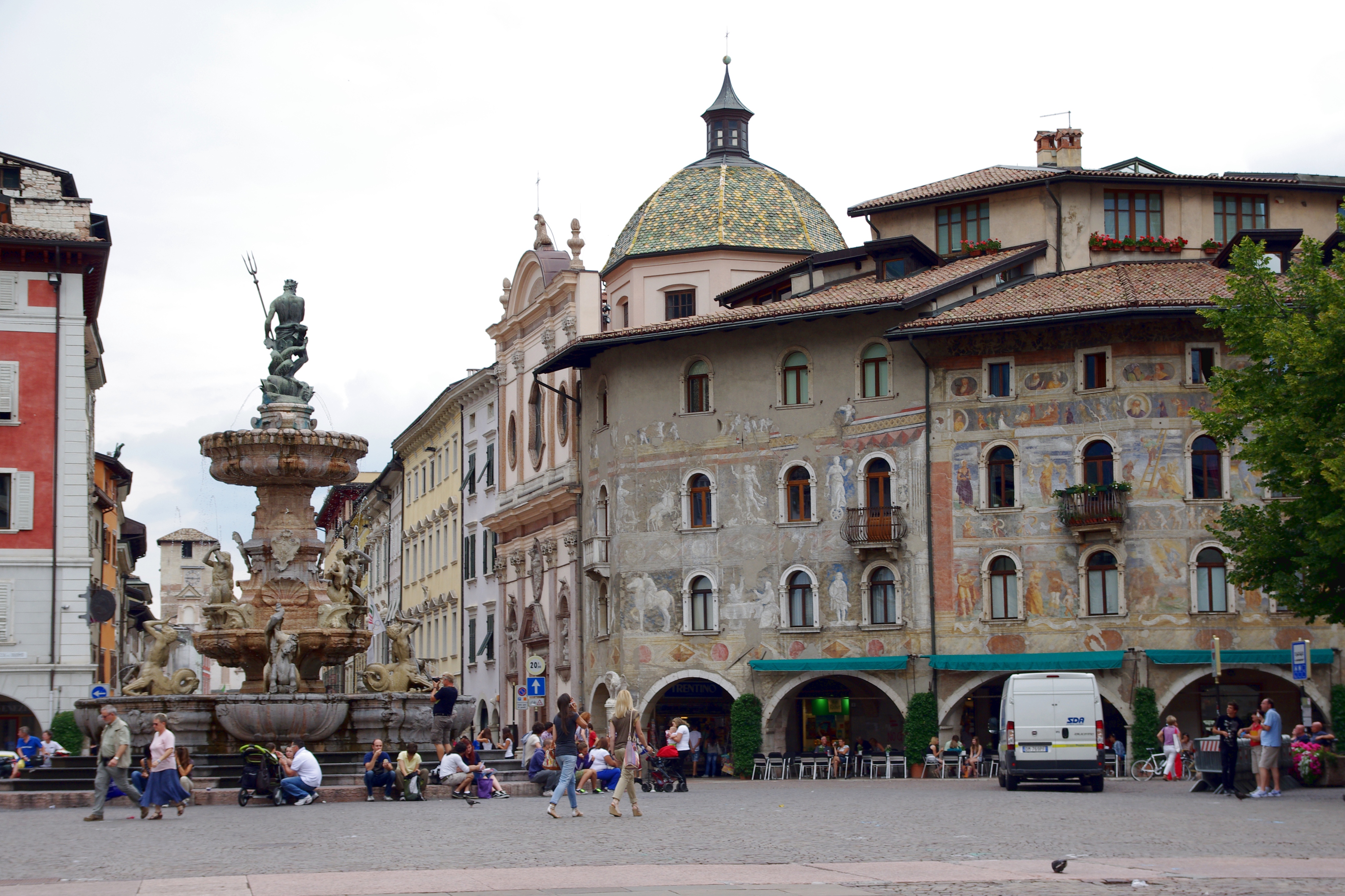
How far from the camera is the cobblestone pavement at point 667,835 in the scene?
1636cm

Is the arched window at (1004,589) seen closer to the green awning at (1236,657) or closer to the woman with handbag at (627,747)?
the green awning at (1236,657)

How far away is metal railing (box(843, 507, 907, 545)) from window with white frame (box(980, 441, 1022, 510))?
2.13m

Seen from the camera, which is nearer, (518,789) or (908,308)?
(518,789)

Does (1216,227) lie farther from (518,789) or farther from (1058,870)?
(1058,870)

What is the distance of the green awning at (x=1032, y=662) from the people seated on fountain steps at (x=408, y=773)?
1902cm

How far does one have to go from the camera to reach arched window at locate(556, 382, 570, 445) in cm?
5628

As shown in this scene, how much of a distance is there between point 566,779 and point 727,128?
43.2m

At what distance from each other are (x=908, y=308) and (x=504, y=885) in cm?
3273

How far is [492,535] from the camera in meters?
68.3

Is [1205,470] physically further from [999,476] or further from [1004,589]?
[1004,589]

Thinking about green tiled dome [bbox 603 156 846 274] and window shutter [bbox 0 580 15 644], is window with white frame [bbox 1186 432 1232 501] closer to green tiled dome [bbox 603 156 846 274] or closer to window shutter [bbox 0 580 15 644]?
green tiled dome [bbox 603 156 846 274]

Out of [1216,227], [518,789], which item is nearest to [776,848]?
[518,789]

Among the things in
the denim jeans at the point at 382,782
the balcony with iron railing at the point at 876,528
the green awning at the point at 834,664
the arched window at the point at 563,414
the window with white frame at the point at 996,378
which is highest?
the arched window at the point at 563,414

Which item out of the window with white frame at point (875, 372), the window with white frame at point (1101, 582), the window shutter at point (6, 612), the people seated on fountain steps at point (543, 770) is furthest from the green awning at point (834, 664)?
the window shutter at point (6, 612)
